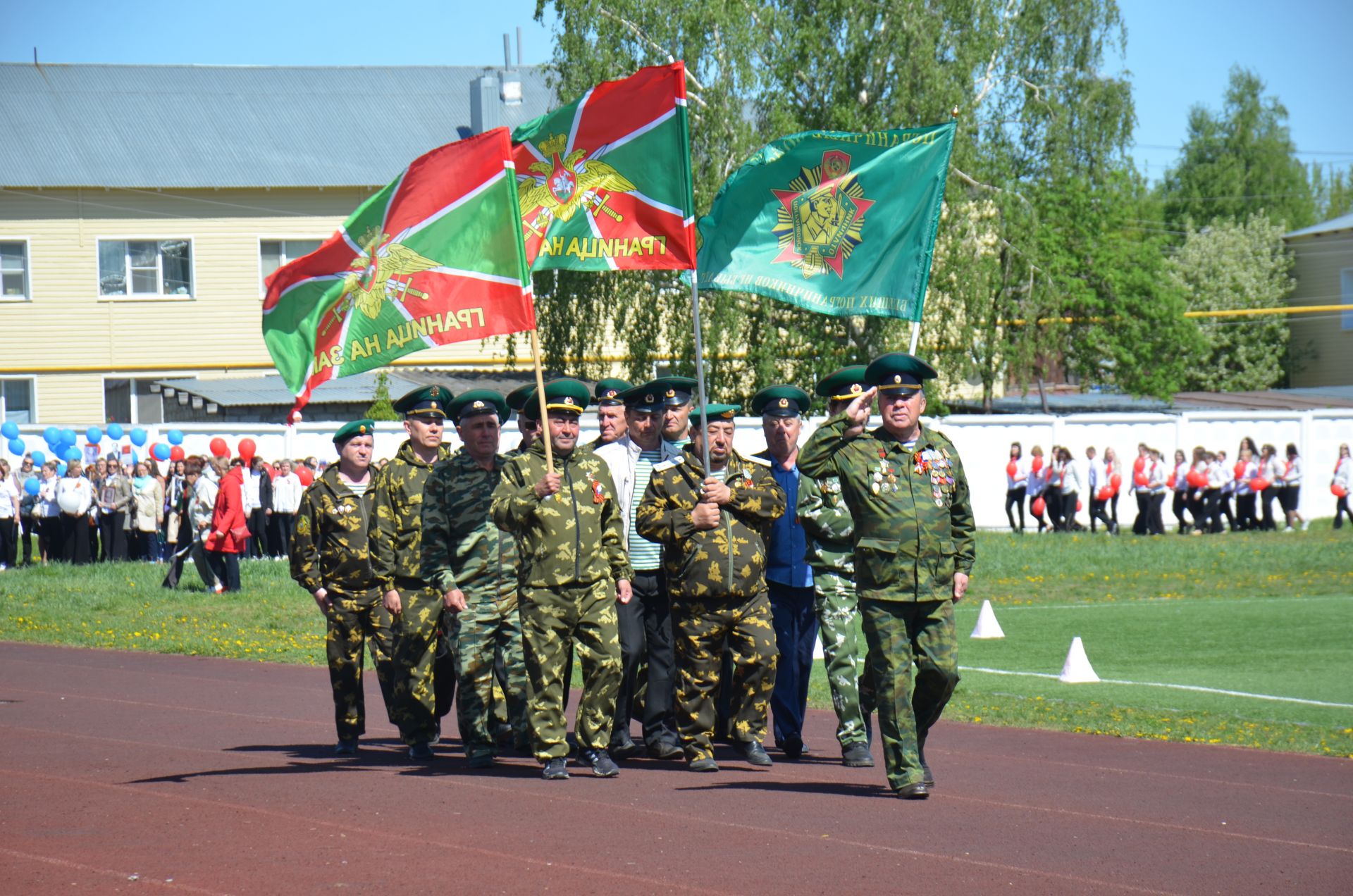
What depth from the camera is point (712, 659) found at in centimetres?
902

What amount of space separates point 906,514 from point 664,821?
1.90 meters

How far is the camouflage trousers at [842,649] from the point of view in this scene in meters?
9.24

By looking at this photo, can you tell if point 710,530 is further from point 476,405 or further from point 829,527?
point 476,405

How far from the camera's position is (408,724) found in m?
9.42

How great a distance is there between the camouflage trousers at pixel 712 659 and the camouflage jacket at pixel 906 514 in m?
1.02

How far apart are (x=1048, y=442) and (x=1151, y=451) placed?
8.30 feet

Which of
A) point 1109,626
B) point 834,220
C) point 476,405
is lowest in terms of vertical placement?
point 1109,626

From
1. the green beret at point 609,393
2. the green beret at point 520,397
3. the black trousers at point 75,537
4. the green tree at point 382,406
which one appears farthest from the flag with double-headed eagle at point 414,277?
the green tree at point 382,406

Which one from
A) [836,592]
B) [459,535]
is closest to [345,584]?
[459,535]

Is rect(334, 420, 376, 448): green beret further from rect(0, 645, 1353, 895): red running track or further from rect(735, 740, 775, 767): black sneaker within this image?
rect(735, 740, 775, 767): black sneaker

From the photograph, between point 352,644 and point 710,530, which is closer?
point 710,530

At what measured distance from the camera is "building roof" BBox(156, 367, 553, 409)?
3725 cm

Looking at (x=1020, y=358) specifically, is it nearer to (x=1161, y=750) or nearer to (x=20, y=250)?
(x=20, y=250)

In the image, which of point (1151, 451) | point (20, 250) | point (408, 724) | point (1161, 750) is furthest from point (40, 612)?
point (20, 250)
